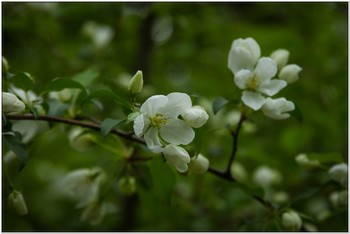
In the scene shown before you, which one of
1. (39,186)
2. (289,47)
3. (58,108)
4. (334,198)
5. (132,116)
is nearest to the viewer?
(132,116)

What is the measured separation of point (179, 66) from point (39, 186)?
37.8 inches

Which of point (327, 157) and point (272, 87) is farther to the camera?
point (327, 157)

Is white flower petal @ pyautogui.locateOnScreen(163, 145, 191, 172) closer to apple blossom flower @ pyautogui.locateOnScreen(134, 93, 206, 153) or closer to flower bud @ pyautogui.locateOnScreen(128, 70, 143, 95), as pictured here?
apple blossom flower @ pyautogui.locateOnScreen(134, 93, 206, 153)

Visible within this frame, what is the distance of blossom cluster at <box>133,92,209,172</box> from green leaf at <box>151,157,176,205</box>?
14cm

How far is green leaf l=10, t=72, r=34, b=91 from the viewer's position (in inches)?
53.2

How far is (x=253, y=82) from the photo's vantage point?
138cm

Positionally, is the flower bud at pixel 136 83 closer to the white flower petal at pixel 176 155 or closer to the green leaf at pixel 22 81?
the white flower petal at pixel 176 155

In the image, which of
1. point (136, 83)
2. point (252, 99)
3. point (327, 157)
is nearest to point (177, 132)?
point (136, 83)

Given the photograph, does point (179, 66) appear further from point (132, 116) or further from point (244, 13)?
point (132, 116)

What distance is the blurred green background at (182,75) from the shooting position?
7.25ft

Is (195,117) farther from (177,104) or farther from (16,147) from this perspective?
(16,147)

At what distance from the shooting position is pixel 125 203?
2.38m

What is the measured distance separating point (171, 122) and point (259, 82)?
0.30 metres

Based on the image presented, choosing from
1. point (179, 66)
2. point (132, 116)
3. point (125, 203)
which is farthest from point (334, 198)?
point (179, 66)
